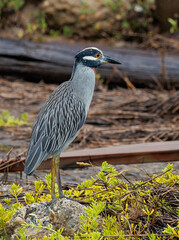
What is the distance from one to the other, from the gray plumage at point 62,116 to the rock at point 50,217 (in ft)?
1.26

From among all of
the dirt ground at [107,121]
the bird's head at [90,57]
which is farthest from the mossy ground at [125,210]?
the bird's head at [90,57]

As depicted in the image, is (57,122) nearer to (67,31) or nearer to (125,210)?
(125,210)

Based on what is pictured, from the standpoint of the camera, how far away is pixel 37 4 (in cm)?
1067

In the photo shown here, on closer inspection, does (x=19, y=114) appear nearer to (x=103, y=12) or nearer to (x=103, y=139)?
(x=103, y=139)

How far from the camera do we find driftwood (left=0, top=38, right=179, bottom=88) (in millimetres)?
8297

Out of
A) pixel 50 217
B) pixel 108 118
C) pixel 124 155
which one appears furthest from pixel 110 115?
pixel 50 217

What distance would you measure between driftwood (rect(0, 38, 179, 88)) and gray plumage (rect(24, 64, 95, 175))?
4.83 metres

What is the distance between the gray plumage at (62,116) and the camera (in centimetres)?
331

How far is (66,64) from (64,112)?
5.14 meters

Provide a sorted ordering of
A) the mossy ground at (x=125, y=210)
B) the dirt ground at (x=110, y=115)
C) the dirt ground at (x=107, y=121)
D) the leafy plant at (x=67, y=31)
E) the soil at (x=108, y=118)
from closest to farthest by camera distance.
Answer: the mossy ground at (x=125, y=210) < the dirt ground at (x=107, y=121) < the soil at (x=108, y=118) < the dirt ground at (x=110, y=115) < the leafy plant at (x=67, y=31)

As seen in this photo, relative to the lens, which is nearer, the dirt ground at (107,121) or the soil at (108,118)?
the dirt ground at (107,121)

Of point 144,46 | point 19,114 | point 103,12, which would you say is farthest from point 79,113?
point 103,12

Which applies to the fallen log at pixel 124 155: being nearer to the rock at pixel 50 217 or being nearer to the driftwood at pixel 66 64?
the rock at pixel 50 217

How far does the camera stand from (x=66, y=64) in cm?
845
